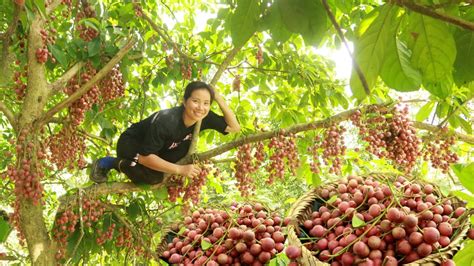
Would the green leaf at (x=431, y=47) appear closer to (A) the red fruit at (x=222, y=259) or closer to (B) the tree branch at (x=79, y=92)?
(A) the red fruit at (x=222, y=259)

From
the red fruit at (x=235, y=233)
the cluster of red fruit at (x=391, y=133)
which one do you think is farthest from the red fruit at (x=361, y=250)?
the cluster of red fruit at (x=391, y=133)

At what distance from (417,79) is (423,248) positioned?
28.8 inches

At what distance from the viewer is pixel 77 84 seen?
2.44m

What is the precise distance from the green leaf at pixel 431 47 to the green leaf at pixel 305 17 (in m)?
0.13

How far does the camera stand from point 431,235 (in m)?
1.13

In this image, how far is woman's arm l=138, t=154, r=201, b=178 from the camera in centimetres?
238

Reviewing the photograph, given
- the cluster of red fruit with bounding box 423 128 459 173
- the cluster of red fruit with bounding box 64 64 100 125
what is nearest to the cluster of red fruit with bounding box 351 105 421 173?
the cluster of red fruit with bounding box 423 128 459 173

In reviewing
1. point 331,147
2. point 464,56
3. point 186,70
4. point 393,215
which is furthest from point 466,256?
point 186,70

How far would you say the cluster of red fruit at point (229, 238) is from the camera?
1.45 metres

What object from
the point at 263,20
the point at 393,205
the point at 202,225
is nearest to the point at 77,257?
the point at 202,225

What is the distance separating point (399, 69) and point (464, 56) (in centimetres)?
12

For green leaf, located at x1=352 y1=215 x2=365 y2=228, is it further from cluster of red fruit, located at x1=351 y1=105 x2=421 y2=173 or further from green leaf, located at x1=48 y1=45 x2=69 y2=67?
green leaf, located at x1=48 y1=45 x2=69 y2=67

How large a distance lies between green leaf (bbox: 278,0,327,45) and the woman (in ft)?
6.14

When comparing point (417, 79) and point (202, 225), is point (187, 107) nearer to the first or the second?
point (202, 225)
